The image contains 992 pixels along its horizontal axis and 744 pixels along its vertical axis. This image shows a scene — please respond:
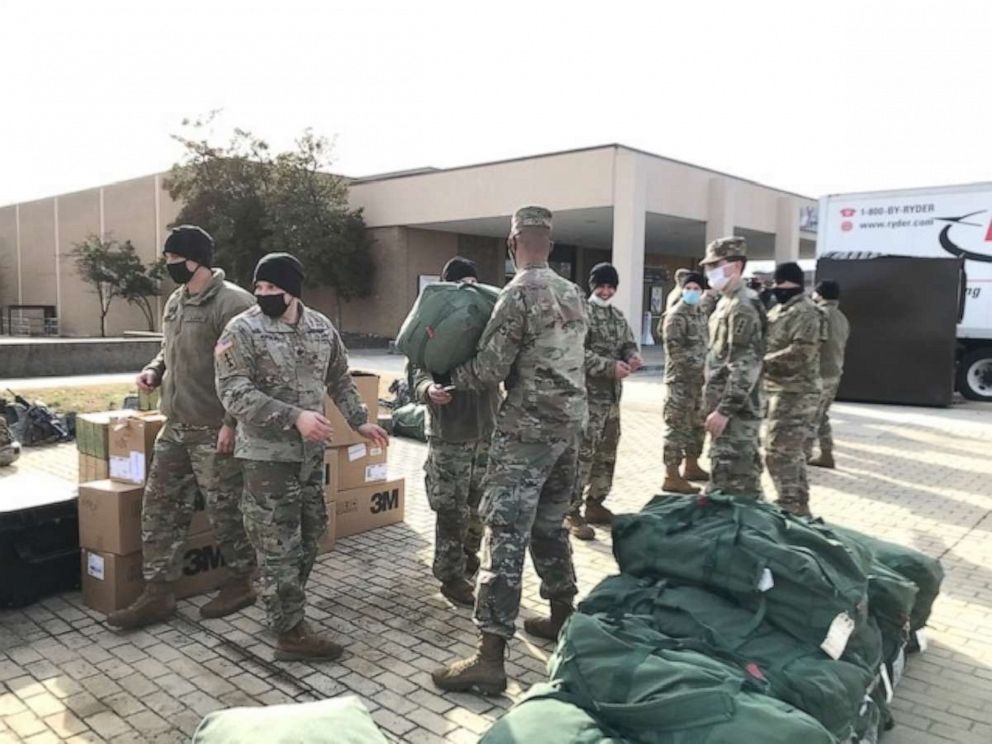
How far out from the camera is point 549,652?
3434 millimetres

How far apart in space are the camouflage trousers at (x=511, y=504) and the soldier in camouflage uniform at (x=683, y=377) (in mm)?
3296

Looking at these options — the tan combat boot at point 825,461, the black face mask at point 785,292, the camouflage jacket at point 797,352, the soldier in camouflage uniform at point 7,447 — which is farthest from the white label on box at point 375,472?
the tan combat boot at point 825,461

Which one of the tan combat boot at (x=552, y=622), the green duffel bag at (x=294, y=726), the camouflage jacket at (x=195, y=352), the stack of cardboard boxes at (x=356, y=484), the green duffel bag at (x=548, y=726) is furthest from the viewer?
the stack of cardboard boxes at (x=356, y=484)

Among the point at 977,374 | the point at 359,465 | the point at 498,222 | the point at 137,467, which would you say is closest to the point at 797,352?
the point at 359,465

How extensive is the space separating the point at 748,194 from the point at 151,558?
2162cm

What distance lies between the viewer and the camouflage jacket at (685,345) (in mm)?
6520

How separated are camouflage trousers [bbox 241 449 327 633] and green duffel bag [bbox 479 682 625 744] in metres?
1.50

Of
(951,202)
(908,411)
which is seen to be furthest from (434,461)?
(951,202)

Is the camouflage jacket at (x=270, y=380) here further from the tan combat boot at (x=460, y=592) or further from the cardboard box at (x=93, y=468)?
the cardboard box at (x=93, y=468)

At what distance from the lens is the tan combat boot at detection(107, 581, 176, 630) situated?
3553mm

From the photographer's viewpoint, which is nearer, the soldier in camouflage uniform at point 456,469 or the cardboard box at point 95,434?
the soldier in camouflage uniform at point 456,469

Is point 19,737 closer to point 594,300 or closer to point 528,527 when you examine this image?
point 528,527

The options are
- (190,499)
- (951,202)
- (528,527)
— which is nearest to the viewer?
(528,527)

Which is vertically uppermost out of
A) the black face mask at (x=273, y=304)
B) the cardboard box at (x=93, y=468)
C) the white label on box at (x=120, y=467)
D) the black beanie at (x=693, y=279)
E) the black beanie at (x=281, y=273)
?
the black beanie at (x=693, y=279)
